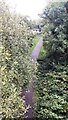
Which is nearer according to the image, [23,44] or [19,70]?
[19,70]

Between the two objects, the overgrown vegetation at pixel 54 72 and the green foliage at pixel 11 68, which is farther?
the overgrown vegetation at pixel 54 72

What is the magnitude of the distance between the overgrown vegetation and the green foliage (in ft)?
4.14

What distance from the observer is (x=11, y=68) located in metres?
12.7

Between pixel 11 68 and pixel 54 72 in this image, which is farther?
pixel 54 72

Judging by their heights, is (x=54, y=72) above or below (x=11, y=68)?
below

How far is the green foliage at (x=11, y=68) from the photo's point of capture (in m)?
10.6

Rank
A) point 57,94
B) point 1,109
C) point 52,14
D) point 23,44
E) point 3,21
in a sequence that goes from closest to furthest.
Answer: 1. point 1,109
2. point 3,21
3. point 57,94
4. point 23,44
5. point 52,14

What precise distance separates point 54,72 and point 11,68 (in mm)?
5337

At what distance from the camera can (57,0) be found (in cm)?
2261

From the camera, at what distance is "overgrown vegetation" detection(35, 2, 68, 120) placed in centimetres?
1302

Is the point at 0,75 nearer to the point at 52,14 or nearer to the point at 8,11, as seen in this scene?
the point at 8,11

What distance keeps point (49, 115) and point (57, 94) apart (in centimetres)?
229

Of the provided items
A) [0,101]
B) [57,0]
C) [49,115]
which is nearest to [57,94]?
[49,115]

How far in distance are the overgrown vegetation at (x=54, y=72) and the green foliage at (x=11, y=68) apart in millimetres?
1261
